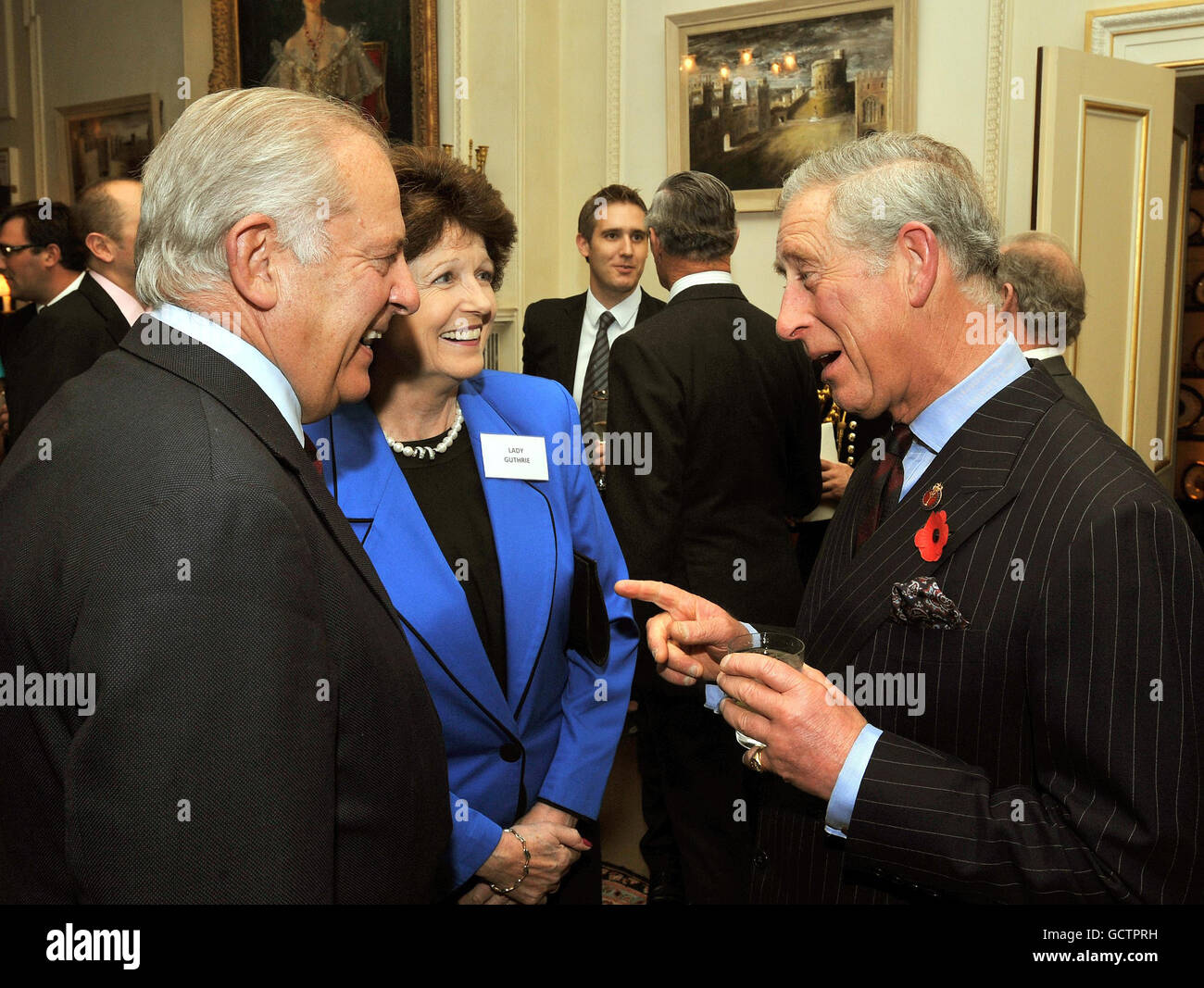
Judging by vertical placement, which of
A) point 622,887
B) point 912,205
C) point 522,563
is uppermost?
point 912,205

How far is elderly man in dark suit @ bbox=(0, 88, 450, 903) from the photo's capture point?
1.04m

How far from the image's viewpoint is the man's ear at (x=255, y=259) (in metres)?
1.31

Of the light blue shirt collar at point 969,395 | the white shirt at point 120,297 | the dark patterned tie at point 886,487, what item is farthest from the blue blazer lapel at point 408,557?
the white shirt at point 120,297

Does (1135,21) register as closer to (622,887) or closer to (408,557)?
(622,887)

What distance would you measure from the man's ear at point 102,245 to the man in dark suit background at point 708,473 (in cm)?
236

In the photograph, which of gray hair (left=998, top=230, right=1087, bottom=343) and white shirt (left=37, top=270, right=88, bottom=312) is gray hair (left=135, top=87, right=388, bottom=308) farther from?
white shirt (left=37, top=270, right=88, bottom=312)

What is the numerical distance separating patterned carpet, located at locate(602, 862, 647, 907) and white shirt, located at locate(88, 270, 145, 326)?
2907mm

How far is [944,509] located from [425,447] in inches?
42.1

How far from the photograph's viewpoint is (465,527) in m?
2.10

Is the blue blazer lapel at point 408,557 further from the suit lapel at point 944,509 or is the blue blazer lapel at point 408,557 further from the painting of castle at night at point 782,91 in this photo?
the painting of castle at night at point 782,91

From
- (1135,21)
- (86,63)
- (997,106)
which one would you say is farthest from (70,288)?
(1135,21)

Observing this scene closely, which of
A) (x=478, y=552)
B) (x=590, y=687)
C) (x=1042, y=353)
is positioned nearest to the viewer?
(x=478, y=552)

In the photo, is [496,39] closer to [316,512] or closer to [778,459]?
[778,459]
